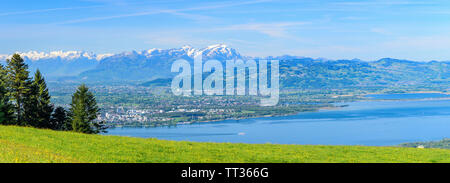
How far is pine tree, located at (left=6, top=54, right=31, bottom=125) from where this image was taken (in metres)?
37.0

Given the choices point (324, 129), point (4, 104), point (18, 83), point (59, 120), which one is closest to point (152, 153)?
point (4, 104)

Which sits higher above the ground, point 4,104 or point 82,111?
point 4,104

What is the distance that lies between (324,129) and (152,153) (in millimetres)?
103822

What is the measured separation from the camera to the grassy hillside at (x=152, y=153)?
15.1 meters

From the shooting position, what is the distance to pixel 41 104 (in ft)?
127

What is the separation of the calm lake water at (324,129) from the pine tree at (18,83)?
57.3 m

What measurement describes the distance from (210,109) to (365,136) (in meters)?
83.1

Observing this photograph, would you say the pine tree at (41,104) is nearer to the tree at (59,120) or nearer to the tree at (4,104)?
the tree at (59,120)

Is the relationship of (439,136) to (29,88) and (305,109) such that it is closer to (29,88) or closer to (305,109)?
(305,109)

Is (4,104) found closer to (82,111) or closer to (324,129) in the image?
(82,111)
